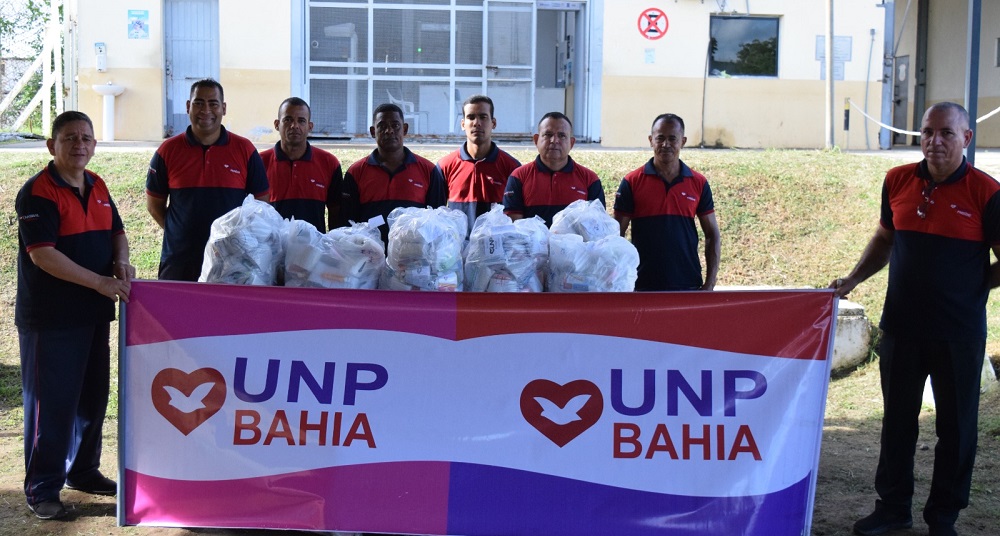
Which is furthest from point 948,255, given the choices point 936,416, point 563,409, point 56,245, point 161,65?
point 161,65

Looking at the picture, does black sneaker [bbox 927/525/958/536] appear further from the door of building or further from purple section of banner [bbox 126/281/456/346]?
the door of building

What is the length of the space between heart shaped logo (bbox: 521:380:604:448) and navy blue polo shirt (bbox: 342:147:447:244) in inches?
79.4

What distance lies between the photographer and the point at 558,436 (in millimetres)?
4027

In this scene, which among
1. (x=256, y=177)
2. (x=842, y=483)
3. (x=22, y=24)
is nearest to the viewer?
(x=256, y=177)

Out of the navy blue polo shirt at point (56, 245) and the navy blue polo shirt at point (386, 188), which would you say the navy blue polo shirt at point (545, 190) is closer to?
the navy blue polo shirt at point (386, 188)

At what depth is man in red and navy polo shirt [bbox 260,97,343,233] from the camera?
5891 mm

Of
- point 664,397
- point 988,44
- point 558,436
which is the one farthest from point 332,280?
point 988,44

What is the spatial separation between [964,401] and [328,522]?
112 inches

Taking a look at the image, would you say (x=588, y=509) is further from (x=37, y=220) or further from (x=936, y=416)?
(x=37, y=220)

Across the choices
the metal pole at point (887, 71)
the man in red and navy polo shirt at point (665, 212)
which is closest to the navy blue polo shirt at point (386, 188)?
the man in red and navy polo shirt at point (665, 212)

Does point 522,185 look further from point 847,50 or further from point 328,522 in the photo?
point 847,50

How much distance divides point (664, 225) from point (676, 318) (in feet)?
6.27

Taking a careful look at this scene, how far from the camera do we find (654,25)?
17203 mm

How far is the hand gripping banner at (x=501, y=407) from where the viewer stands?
401 cm
